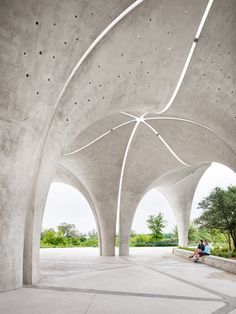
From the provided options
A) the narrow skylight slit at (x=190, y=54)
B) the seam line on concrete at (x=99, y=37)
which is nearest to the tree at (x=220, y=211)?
the narrow skylight slit at (x=190, y=54)

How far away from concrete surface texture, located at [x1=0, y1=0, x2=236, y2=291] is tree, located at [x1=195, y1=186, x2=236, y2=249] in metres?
3.73

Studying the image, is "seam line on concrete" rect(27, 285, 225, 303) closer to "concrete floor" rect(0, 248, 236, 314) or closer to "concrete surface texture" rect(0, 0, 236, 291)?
"concrete floor" rect(0, 248, 236, 314)

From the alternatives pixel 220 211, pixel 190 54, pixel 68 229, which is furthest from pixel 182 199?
pixel 68 229

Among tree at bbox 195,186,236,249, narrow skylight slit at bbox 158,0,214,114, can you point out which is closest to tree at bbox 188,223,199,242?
tree at bbox 195,186,236,249

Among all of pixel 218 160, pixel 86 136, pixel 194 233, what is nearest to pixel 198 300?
pixel 218 160

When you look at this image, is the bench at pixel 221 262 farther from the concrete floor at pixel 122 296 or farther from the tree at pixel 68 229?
the tree at pixel 68 229

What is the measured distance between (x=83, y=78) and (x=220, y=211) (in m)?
12.1

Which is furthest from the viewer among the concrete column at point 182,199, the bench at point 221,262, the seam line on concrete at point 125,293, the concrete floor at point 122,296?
the concrete column at point 182,199

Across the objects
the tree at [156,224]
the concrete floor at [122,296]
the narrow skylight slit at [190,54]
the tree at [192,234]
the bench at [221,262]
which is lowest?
the concrete floor at [122,296]

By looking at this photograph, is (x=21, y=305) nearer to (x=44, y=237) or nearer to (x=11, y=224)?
(x=11, y=224)

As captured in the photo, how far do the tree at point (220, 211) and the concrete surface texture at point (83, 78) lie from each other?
3732 mm

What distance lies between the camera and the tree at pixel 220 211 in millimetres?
16438

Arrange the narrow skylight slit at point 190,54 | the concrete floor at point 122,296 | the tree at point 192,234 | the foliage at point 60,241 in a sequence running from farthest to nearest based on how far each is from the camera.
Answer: the tree at point 192,234 → the foliage at point 60,241 → the narrow skylight slit at point 190,54 → the concrete floor at point 122,296

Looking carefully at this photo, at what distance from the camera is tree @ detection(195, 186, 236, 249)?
16.4 meters
